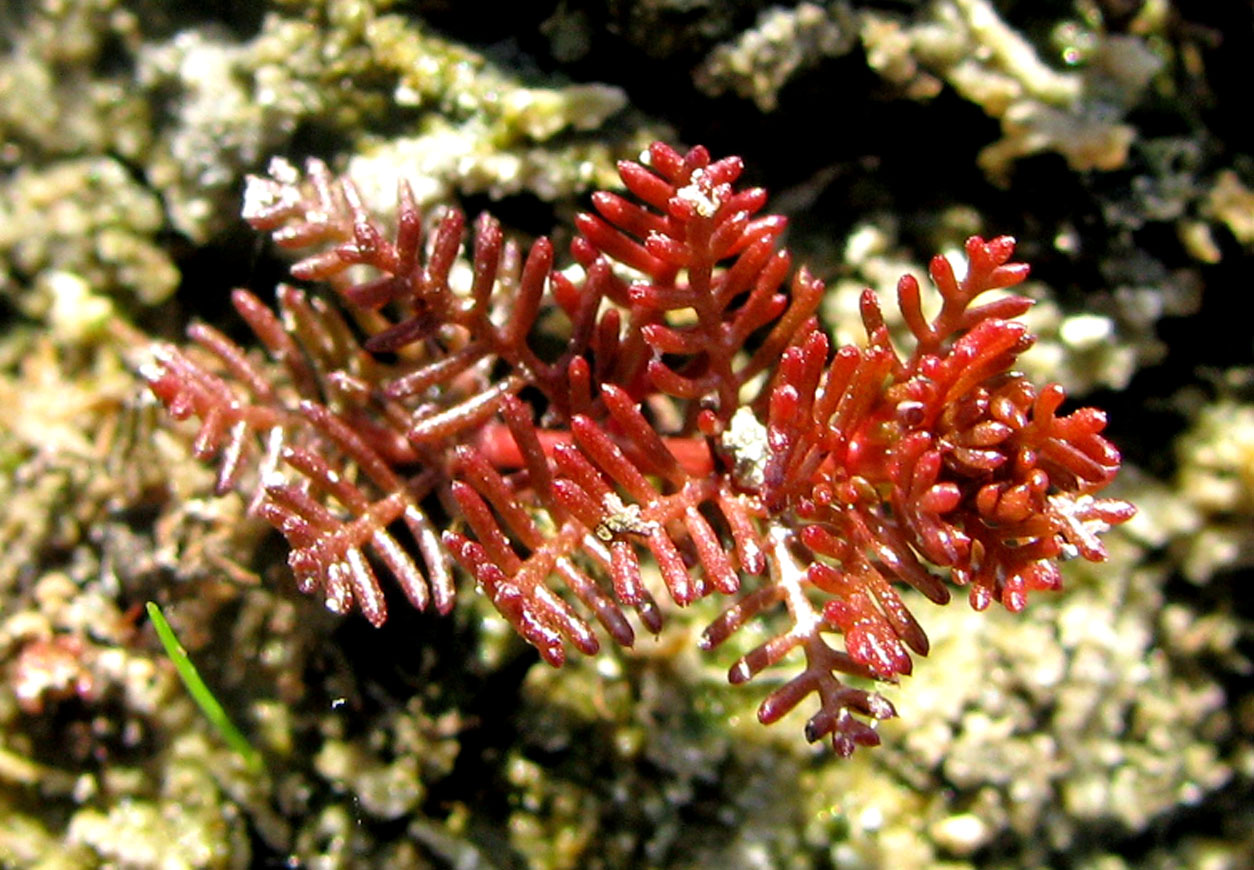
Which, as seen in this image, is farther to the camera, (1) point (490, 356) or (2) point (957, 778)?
(2) point (957, 778)

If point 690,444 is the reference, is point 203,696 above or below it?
below

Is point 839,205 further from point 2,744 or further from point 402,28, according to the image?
point 2,744

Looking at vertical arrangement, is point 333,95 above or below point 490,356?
above

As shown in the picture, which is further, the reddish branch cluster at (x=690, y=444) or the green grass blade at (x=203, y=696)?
the green grass blade at (x=203, y=696)

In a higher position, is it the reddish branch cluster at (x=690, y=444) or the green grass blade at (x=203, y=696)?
the reddish branch cluster at (x=690, y=444)

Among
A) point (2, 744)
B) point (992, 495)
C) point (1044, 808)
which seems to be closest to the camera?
point (992, 495)

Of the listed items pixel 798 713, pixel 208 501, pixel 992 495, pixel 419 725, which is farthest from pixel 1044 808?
pixel 208 501

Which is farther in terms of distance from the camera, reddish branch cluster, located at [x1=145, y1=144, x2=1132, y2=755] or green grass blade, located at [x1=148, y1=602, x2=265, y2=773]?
green grass blade, located at [x1=148, y1=602, x2=265, y2=773]

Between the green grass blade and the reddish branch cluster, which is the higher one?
the reddish branch cluster
